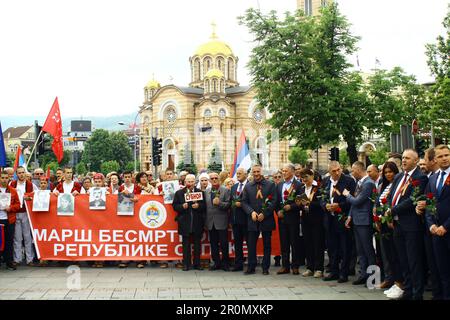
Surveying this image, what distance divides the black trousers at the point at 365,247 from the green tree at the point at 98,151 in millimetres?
103068

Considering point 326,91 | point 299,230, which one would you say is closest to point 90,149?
point 326,91

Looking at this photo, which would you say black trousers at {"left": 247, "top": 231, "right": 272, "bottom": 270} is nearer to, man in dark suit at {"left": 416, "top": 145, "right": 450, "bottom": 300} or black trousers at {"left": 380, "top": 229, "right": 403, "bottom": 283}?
black trousers at {"left": 380, "top": 229, "right": 403, "bottom": 283}

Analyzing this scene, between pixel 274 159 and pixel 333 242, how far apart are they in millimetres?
88514

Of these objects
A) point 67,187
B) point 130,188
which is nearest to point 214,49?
point 67,187

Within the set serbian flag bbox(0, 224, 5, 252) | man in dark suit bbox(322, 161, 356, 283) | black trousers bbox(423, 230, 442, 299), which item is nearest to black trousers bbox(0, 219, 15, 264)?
serbian flag bbox(0, 224, 5, 252)

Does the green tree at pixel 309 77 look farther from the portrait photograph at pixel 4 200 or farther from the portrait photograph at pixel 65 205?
the portrait photograph at pixel 4 200

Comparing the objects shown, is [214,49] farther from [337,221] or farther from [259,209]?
[337,221]

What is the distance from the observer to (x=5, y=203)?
11.8 metres

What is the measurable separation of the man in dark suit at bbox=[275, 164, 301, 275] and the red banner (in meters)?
1.90

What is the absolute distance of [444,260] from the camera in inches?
307

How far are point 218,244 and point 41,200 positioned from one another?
3.92 meters

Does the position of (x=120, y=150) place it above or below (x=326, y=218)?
above

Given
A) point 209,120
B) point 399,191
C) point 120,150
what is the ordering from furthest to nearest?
point 120,150
point 209,120
point 399,191
